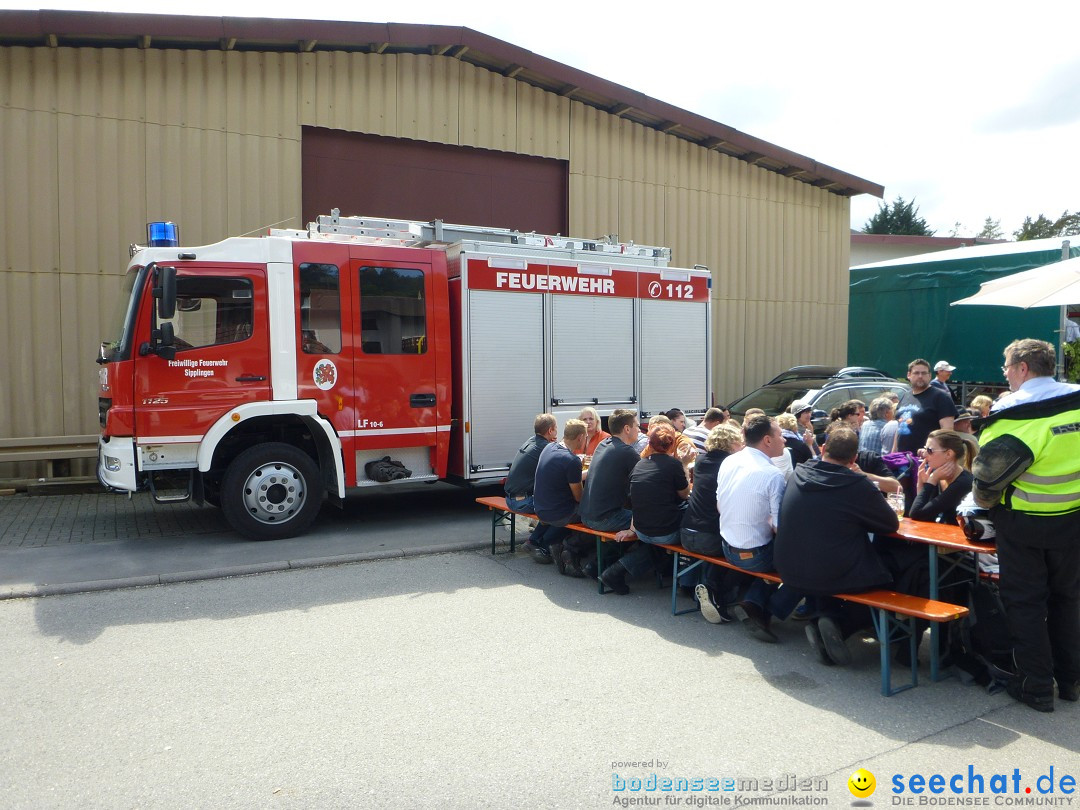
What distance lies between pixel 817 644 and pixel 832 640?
0.43ft

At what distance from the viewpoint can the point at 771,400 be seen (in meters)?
12.7

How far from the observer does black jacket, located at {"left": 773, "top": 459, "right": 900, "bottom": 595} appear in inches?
196

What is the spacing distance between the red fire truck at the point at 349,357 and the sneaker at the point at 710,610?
12.9 feet

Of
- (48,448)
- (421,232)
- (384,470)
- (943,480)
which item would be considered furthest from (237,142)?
(943,480)

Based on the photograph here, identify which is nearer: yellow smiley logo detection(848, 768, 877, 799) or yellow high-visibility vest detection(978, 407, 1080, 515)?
yellow smiley logo detection(848, 768, 877, 799)

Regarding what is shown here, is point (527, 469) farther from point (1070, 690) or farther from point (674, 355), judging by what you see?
point (1070, 690)

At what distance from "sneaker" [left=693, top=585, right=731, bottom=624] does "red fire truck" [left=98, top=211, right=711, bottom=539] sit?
3.93 meters

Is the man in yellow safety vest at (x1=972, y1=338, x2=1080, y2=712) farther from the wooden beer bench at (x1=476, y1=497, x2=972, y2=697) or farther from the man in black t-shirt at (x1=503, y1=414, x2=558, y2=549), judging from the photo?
the man in black t-shirt at (x1=503, y1=414, x2=558, y2=549)

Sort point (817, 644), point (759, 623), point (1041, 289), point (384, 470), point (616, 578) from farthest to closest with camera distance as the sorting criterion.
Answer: point (384, 470), point (616, 578), point (1041, 289), point (759, 623), point (817, 644)

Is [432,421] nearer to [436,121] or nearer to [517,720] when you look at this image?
[517,720]

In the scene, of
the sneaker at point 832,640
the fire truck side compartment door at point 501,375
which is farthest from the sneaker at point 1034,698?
the fire truck side compartment door at point 501,375

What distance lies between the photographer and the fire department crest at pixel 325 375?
8547 millimetres

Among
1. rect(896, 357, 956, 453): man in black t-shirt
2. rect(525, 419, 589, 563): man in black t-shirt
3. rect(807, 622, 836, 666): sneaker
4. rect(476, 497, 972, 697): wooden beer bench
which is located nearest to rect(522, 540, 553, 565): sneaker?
rect(525, 419, 589, 563): man in black t-shirt

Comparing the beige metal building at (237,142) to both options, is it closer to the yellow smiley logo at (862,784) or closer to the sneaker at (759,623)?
the sneaker at (759,623)
